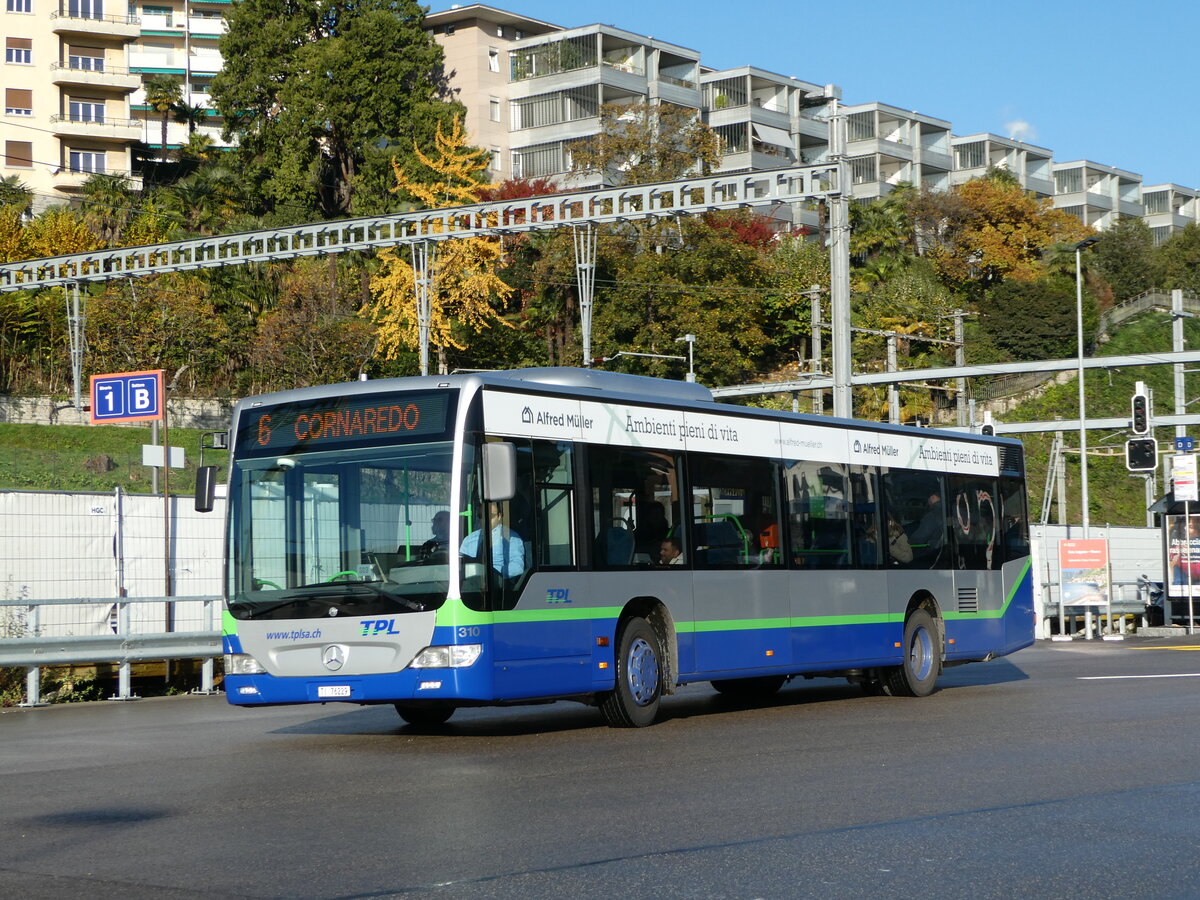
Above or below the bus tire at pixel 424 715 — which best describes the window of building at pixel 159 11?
above

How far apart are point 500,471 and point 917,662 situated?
24.8 feet

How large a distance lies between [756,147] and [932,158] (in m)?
20.4

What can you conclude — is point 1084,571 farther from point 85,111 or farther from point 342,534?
point 85,111

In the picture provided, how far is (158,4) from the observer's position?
100500 mm

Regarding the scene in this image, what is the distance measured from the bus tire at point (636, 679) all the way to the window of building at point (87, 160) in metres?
75.0

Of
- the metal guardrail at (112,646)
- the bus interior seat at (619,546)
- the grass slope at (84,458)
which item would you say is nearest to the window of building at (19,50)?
the grass slope at (84,458)

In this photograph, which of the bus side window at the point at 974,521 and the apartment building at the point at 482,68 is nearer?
the bus side window at the point at 974,521

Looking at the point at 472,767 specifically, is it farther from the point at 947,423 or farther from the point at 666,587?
the point at 947,423

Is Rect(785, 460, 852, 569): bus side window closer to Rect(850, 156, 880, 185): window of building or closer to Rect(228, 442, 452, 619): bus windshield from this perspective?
Rect(228, 442, 452, 619): bus windshield

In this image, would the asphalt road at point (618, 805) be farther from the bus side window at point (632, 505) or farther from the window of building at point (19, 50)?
the window of building at point (19, 50)

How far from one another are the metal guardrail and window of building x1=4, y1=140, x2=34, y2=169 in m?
67.5

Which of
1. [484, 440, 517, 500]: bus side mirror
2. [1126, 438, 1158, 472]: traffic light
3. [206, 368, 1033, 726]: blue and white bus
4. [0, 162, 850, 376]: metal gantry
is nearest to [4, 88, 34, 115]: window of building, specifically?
[0, 162, 850, 376]: metal gantry

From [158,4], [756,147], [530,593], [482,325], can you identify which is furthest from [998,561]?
[158,4]

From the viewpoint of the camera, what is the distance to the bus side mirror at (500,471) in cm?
1256
